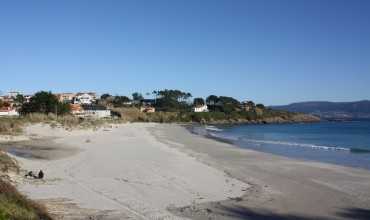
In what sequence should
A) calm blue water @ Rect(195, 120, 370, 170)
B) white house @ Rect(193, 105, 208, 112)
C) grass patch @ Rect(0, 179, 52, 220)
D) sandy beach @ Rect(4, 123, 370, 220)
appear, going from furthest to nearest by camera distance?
white house @ Rect(193, 105, 208, 112) → calm blue water @ Rect(195, 120, 370, 170) → sandy beach @ Rect(4, 123, 370, 220) → grass patch @ Rect(0, 179, 52, 220)

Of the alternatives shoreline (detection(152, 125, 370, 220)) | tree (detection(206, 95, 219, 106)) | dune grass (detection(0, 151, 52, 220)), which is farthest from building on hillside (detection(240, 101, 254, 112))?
dune grass (detection(0, 151, 52, 220))

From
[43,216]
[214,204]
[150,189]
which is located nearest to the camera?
[43,216]

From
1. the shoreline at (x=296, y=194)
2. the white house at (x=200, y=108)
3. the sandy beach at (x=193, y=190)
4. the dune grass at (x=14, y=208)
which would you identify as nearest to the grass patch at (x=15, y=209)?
the dune grass at (x=14, y=208)

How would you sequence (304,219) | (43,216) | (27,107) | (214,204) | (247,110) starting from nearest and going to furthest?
(43,216)
(304,219)
(214,204)
(27,107)
(247,110)

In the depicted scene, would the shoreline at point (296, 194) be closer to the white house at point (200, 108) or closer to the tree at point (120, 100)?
the white house at point (200, 108)

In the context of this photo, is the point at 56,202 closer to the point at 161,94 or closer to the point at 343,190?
the point at 343,190

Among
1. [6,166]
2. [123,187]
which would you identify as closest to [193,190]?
[123,187]

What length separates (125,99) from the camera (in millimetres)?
181500

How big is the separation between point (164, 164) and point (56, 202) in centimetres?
1127

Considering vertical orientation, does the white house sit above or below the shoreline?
above

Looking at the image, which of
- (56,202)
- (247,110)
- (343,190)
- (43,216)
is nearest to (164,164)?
(343,190)

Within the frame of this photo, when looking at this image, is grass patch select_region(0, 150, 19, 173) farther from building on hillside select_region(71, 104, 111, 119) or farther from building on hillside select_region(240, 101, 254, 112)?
building on hillside select_region(240, 101, 254, 112)

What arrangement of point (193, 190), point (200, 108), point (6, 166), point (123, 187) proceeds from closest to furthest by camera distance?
1. point (123, 187)
2. point (193, 190)
3. point (6, 166)
4. point (200, 108)

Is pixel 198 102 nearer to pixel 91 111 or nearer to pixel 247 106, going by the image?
pixel 247 106
